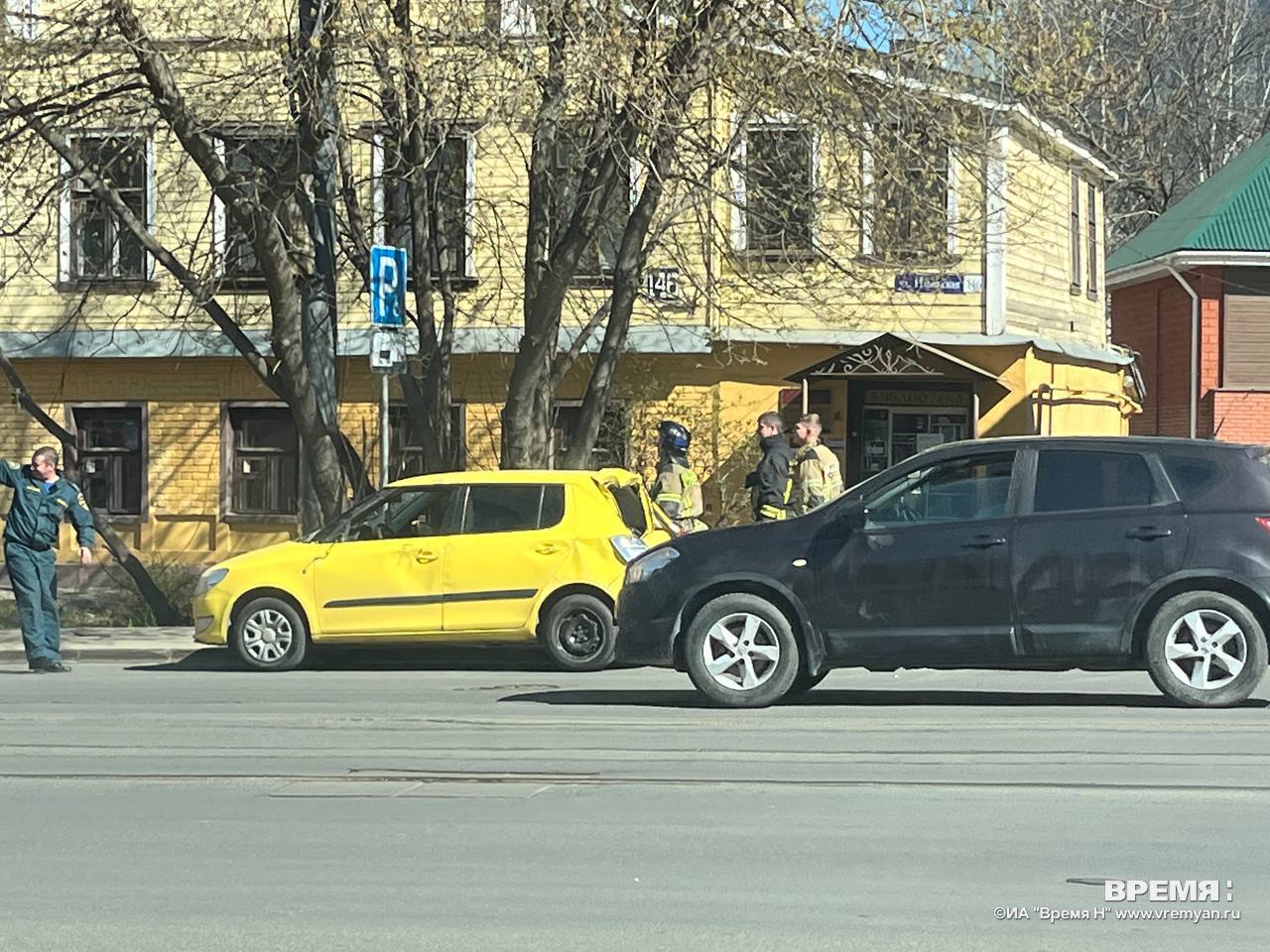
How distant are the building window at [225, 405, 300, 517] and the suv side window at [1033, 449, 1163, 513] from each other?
48.6 ft

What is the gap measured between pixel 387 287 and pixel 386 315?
271 mm

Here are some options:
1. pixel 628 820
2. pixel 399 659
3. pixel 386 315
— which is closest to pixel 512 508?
pixel 399 659

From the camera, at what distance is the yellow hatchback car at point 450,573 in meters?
13.7

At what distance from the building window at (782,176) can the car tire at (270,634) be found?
203 inches

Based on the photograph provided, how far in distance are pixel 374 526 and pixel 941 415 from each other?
1177 centimetres

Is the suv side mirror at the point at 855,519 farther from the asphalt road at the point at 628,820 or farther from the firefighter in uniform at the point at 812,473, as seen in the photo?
the firefighter in uniform at the point at 812,473

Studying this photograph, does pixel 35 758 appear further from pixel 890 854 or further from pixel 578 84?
pixel 578 84

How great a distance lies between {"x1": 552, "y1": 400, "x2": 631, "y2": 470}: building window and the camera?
23125 millimetres

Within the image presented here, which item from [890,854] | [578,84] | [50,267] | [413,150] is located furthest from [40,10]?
[890,854]

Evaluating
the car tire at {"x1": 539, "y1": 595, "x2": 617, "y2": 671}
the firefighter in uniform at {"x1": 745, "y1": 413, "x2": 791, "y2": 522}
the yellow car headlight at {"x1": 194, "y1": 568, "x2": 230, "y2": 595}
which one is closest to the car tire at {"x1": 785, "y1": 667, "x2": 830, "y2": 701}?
the car tire at {"x1": 539, "y1": 595, "x2": 617, "y2": 671}

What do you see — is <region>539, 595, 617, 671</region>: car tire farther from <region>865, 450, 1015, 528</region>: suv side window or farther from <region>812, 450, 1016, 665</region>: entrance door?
<region>865, 450, 1015, 528</region>: suv side window

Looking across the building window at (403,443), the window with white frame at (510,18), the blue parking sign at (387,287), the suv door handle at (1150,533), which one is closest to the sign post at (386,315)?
the blue parking sign at (387,287)

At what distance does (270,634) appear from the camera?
46.8ft

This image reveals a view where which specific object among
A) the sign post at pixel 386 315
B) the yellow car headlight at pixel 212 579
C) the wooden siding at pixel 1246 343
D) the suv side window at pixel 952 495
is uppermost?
the wooden siding at pixel 1246 343
